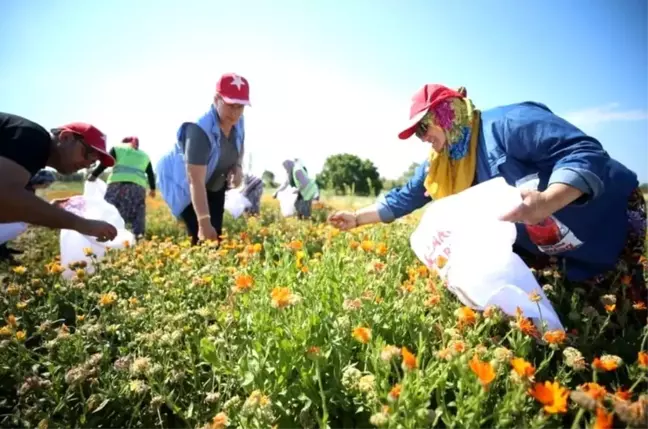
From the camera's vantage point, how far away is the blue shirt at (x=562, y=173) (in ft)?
5.73

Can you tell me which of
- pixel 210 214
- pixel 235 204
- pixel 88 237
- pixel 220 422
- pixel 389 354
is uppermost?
pixel 235 204

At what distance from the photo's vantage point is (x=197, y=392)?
1.48 m

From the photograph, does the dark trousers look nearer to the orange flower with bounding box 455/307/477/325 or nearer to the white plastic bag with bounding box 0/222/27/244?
the white plastic bag with bounding box 0/222/27/244

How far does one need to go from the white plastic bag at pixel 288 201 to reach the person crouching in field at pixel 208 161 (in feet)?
9.43

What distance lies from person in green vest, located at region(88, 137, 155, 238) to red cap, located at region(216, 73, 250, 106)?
2441mm

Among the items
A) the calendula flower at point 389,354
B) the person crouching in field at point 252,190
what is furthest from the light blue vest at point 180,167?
the person crouching in field at point 252,190

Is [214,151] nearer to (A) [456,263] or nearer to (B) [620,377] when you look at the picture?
(A) [456,263]

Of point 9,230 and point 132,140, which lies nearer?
point 9,230

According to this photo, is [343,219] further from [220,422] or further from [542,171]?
[220,422]

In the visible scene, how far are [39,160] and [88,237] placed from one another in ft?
2.68

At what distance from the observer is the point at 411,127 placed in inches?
81.1

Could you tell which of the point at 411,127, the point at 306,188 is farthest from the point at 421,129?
the point at 306,188

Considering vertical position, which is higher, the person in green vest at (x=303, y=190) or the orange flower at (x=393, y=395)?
the person in green vest at (x=303, y=190)

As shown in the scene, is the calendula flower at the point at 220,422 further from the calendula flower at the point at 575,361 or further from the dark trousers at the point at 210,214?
the dark trousers at the point at 210,214
